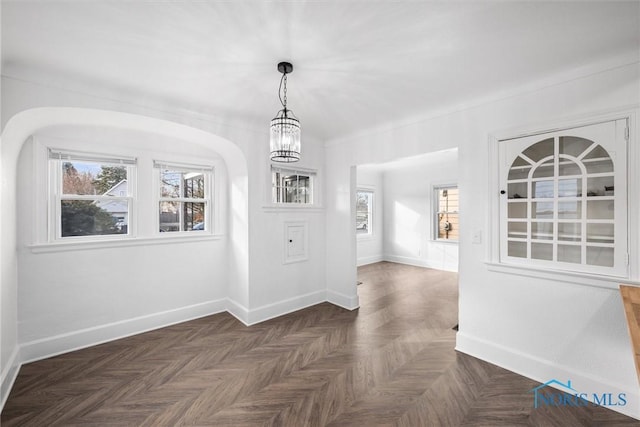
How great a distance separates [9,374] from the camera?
2324 mm

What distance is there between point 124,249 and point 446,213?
21.2 feet

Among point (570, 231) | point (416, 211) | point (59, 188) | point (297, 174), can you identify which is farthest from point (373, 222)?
point (59, 188)

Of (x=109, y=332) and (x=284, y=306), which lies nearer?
(x=109, y=332)

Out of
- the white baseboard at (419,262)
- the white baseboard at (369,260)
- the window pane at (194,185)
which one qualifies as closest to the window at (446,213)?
the white baseboard at (419,262)

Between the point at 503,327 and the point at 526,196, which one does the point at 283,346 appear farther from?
the point at 526,196

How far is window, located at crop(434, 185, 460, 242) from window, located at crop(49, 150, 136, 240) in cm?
631

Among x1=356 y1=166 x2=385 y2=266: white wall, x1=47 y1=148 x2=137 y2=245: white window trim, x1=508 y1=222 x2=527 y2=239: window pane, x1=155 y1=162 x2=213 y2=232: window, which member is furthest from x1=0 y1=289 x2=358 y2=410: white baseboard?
x1=356 y1=166 x2=385 y2=266: white wall

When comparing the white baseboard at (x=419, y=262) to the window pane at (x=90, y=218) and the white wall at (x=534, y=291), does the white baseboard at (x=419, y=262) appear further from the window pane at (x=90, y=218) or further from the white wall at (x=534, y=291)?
the window pane at (x=90, y=218)

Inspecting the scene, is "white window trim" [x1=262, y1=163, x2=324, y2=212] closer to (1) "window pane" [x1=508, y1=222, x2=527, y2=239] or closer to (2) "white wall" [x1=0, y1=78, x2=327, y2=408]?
(2) "white wall" [x1=0, y1=78, x2=327, y2=408]

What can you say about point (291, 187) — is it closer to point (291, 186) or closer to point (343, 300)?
point (291, 186)

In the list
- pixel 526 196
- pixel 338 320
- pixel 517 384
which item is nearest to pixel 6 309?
pixel 338 320

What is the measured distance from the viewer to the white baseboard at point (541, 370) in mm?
2029

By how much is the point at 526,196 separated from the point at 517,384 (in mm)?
1609

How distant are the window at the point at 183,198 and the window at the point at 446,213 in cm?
540
